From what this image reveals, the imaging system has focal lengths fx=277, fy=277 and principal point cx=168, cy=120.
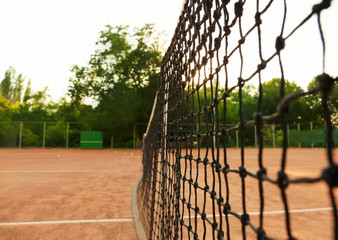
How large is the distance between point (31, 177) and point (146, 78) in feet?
51.4

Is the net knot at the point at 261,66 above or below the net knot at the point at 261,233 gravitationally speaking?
above

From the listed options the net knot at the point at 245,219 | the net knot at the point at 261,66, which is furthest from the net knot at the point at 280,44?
the net knot at the point at 245,219

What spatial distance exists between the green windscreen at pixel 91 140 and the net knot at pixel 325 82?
1753cm

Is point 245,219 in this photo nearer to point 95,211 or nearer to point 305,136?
point 95,211

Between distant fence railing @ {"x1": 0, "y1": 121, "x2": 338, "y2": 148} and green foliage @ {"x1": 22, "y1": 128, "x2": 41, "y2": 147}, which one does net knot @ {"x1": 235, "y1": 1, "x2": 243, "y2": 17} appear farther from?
green foliage @ {"x1": 22, "y1": 128, "x2": 41, "y2": 147}

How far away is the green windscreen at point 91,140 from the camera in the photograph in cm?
1731

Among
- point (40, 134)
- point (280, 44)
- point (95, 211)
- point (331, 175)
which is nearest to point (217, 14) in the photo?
point (280, 44)

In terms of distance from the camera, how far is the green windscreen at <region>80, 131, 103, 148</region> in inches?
682

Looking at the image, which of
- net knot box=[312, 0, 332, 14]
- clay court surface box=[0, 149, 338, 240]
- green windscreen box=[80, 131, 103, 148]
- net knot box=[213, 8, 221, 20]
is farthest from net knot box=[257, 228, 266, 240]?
green windscreen box=[80, 131, 103, 148]

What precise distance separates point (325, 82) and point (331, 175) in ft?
0.50

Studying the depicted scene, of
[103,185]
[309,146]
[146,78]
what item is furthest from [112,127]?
[103,185]

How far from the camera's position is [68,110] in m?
21.1

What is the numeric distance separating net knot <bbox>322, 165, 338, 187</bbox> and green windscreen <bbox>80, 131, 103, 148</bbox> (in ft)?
57.6

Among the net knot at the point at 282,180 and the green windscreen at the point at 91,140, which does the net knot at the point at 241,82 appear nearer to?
the net knot at the point at 282,180
